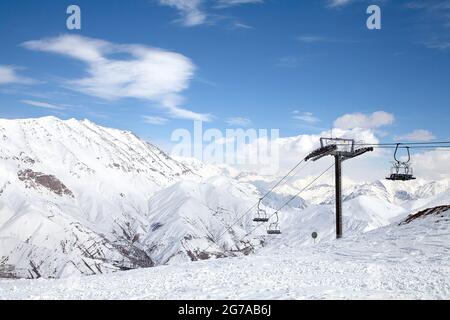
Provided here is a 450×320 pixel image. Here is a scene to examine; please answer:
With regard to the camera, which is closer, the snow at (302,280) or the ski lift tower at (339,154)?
the snow at (302,280)

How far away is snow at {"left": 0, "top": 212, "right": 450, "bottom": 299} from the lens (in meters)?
17.1

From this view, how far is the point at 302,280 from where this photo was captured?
66.7ft

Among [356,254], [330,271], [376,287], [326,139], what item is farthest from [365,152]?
[376,287]

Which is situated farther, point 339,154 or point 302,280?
point 339,154

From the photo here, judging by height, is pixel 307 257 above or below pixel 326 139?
below

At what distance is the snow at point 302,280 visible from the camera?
17141mm

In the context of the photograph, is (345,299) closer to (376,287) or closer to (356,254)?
(376,287)

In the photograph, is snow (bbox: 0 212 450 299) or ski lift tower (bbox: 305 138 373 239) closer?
snow (bbox: 0 212 450 299)
